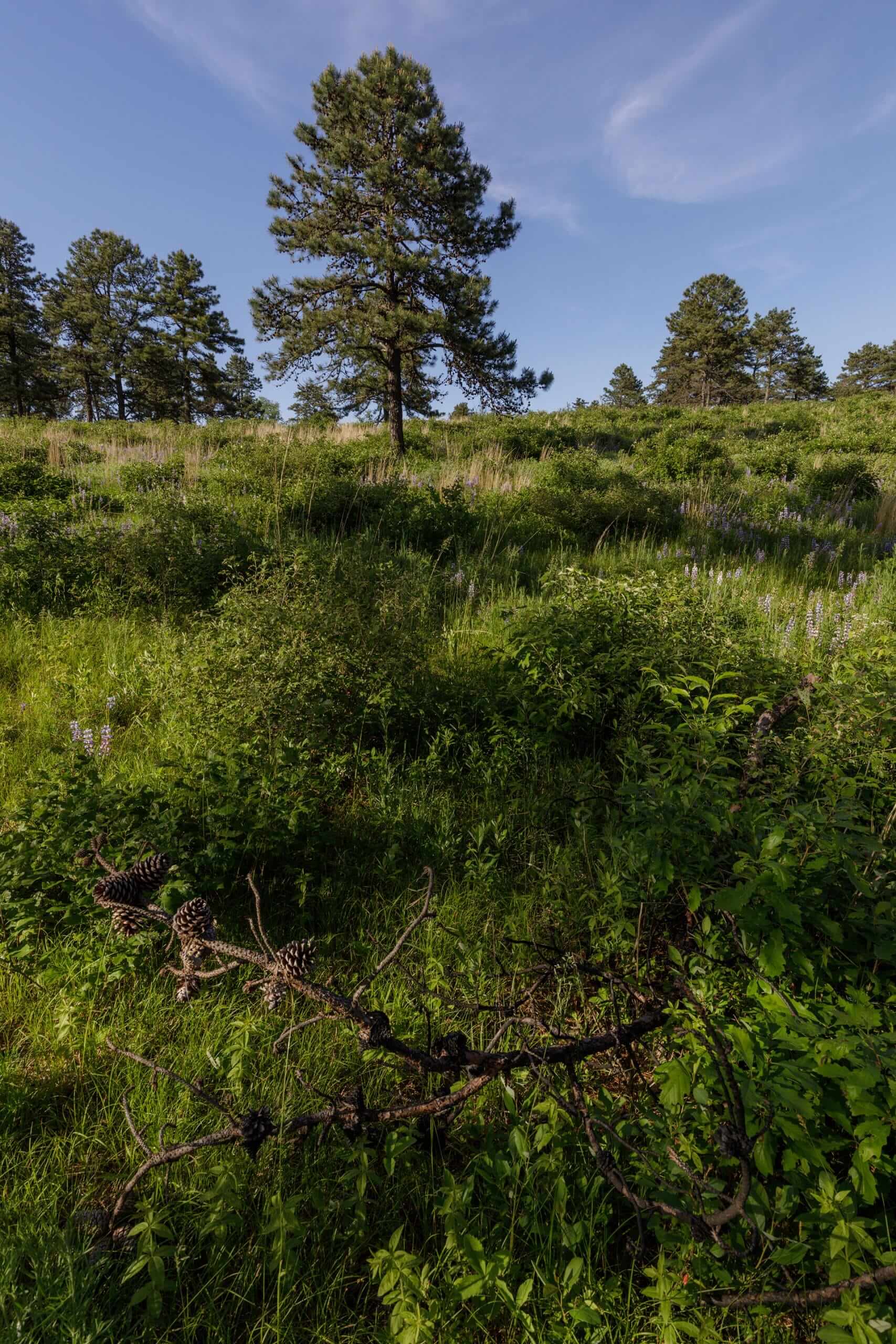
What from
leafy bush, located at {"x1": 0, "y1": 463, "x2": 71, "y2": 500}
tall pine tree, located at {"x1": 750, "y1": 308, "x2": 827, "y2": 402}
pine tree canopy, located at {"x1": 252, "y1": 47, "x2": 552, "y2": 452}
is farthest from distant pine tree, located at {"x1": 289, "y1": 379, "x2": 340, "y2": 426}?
tall pine tree, located at {"x1": 750, "y1": 308, "x2": 827, "y2": 402}

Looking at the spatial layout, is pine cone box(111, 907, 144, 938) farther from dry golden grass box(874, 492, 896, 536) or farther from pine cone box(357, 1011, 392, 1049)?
dry golden grass box(874, 492, 896, 536)

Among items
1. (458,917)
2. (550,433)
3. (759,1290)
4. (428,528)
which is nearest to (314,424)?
(550,433)

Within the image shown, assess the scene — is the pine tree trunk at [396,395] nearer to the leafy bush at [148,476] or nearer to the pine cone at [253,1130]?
the leafy bush at [148,476]

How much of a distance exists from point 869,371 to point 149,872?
7797 centimetres

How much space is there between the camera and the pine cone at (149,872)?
1.34 m

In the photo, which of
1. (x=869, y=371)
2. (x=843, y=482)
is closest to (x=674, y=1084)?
(x=843, y=482)

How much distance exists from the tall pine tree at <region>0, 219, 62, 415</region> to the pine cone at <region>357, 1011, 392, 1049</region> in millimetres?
46931

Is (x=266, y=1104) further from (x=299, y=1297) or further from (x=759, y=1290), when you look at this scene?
(x=759, y=1290)

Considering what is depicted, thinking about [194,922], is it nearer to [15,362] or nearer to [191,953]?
[191,953]

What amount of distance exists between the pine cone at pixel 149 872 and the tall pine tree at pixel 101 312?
149ft

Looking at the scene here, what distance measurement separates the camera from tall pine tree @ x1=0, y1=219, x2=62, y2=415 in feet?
117

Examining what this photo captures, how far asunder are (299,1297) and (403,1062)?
0.54m

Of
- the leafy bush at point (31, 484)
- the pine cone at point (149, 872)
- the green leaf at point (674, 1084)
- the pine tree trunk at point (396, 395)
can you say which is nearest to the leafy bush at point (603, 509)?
the pine tree trunk at point (396, 395)

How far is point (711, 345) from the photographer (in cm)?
4175
